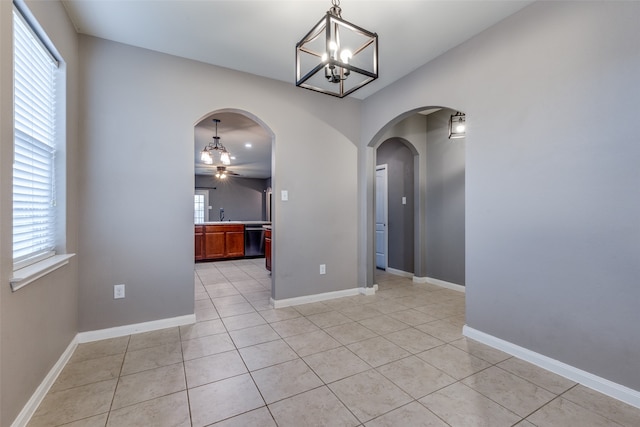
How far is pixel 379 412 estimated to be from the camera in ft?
5.26

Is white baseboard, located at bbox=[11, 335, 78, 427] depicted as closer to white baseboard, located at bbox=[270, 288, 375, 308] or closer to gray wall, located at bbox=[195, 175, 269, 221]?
white baseboard, located at bbox=[270, 288, 375, 308]

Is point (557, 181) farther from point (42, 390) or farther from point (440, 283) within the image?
point (42, 390)

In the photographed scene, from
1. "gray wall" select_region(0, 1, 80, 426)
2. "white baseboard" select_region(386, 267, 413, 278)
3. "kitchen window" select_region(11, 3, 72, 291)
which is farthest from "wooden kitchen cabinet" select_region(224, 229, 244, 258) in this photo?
"kitchen window" select_region(11, 3, 72, 291)

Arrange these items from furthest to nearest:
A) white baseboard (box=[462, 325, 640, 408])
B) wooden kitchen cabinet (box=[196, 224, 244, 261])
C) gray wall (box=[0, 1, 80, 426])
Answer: wooden kitchen cabinet (box=[196, 224, 244, 261]) → white baseboard (box=[462, 325, 640, 408]) → gray wall (box=[0, 1, 80, 426])

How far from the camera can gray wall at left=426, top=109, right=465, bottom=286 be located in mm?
4066

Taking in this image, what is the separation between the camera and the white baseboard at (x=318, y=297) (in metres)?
3.38

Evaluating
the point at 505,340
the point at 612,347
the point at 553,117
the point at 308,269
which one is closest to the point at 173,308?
the point at 308,269

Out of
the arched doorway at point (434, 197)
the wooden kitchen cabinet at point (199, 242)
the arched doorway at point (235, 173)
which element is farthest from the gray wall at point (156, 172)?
the wooden kitchen cabinet at point (199, 242)

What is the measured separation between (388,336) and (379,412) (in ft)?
3.34

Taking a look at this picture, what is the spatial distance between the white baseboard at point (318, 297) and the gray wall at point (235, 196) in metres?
7.93

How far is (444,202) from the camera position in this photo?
14.0 feet

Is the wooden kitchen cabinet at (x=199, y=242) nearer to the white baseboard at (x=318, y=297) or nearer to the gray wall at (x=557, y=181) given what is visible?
the white baseboard at (x=318, y=297)

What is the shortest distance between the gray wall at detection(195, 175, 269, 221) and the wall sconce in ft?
27.9

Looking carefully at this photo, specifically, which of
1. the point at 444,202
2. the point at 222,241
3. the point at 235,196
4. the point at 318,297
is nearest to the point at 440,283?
the point at 444,202
